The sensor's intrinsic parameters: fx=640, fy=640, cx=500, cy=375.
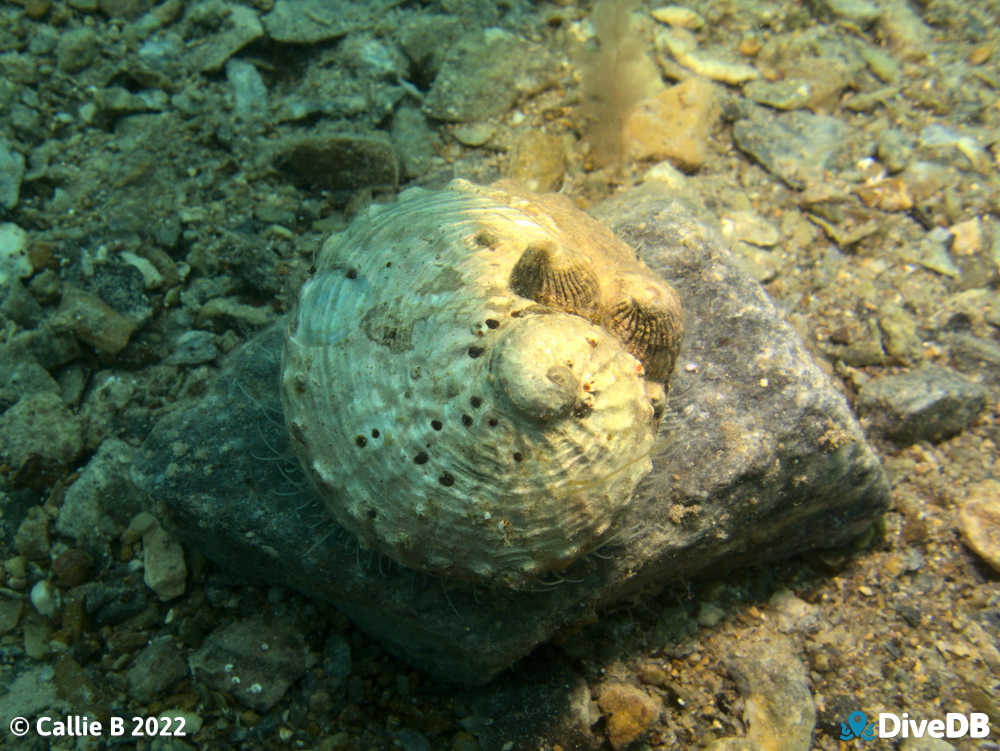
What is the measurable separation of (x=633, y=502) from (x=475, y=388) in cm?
117

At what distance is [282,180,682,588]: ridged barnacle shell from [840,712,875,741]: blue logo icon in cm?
184

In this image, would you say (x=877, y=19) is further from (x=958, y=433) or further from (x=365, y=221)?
(x=365, y=221)

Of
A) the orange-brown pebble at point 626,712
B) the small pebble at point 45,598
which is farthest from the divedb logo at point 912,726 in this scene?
the small pebble at point 45,598

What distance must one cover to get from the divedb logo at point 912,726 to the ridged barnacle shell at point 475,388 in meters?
1.87

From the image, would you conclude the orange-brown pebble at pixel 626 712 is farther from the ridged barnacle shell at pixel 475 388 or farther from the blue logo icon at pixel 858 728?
the ridged barnacle shell at pixel 475 388

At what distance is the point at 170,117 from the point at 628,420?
4.00 metres

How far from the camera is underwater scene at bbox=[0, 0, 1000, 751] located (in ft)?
7.96

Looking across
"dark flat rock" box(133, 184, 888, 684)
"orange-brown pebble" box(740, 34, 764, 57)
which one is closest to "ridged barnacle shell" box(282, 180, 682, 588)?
"dark flat rock" box(133, 184, 888, 684)

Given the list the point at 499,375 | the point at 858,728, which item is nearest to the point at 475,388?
the point at 499,375

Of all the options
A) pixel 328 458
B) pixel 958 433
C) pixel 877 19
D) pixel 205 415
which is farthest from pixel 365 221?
pixel 877 19

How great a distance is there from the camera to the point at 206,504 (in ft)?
10.1

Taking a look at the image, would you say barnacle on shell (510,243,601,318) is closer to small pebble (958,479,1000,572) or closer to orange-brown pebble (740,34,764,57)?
small pebble (958,479,1000,572)

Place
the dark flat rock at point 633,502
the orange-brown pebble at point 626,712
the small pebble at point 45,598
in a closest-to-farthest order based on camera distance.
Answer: the dark flat rock at point 633,502 → the orange-brown pebble at point 626,712 → the small pebble at point 45,598

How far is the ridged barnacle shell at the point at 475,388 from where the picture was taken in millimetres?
2193
